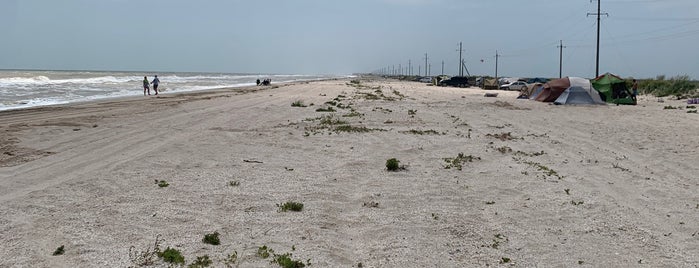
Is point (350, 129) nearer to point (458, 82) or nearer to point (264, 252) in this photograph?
point (264, 252)

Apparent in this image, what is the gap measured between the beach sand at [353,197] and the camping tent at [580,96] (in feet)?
46.5

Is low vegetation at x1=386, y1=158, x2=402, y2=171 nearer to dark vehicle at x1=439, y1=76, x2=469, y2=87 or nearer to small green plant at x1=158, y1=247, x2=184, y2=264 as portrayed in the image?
small green plant at x1=158, y1=247, x2=184, y2=264

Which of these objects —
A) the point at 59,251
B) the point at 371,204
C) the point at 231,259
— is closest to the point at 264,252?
the point at 231,259

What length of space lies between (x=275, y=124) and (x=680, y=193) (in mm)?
11191

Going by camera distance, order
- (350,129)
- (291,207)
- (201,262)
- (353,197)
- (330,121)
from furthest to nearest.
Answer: (330,121) → (350,129) → (353,197) → (291,207) → (201,262)

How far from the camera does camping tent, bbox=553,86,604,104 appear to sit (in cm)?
2773

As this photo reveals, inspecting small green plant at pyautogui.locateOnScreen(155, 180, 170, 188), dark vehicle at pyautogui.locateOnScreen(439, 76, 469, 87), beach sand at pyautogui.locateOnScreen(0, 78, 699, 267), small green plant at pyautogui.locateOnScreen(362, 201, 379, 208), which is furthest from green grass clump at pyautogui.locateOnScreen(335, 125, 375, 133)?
dark vehicle at pyautogui.locateOnScreen(439, 76, 469, 87)

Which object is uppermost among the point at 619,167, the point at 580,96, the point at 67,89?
the point at 67,89

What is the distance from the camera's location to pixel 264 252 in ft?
16.6

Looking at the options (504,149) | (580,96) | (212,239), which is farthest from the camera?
(580,96)

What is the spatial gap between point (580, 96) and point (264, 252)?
26.7m

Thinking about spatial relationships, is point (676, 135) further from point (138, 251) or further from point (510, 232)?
point (138, 251)

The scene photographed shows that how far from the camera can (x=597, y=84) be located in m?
29.3

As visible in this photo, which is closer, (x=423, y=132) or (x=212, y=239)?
(x=212, y=239)
